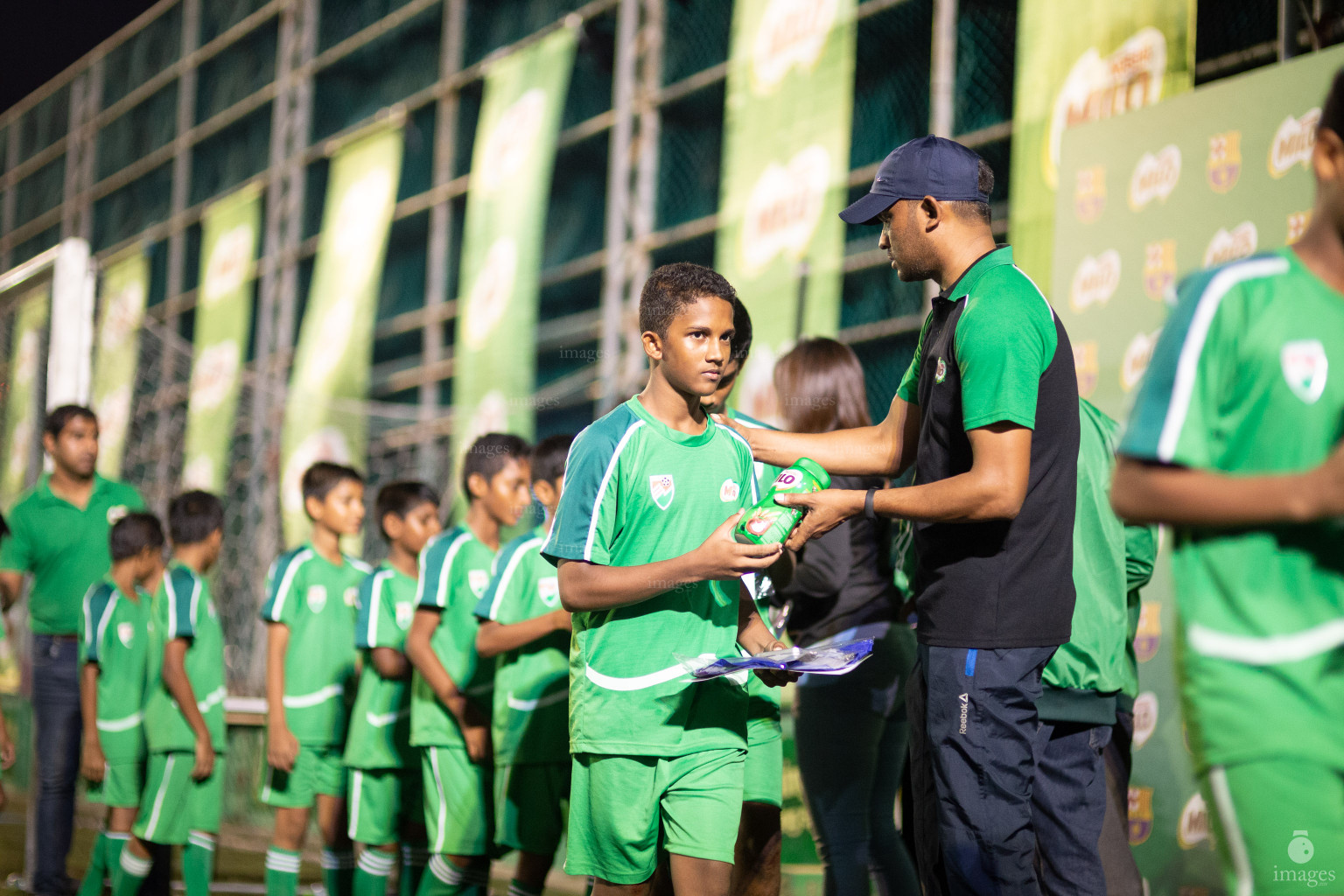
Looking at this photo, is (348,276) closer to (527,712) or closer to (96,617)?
(96,617)

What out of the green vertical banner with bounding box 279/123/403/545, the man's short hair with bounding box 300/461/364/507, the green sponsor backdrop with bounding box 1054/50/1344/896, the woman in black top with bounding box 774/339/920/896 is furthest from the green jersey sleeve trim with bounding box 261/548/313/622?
the green vertical banner with bounding box 279/123/403/545

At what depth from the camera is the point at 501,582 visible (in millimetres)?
3760

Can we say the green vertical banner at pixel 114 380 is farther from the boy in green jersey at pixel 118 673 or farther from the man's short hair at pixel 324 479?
the man's short hair at pixel 324 479

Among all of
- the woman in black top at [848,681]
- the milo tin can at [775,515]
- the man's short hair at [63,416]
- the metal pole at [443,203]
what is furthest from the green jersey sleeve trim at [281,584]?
the metal pole at [443,203]

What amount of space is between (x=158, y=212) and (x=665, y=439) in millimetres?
13412

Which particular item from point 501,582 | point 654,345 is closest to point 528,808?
point 501,582

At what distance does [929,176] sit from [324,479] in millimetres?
3218

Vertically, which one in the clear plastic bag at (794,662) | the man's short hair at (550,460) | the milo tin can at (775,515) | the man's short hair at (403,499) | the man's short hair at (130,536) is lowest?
the clear plastic bag at (794,662)

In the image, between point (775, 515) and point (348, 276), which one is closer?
point (775, 515)

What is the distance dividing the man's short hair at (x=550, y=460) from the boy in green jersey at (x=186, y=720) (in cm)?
169

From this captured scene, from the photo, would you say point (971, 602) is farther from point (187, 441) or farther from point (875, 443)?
point (187, 441)

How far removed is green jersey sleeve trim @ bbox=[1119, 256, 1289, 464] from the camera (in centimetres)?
146

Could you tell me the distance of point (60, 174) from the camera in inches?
634

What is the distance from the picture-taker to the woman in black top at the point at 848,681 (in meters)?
3.36
